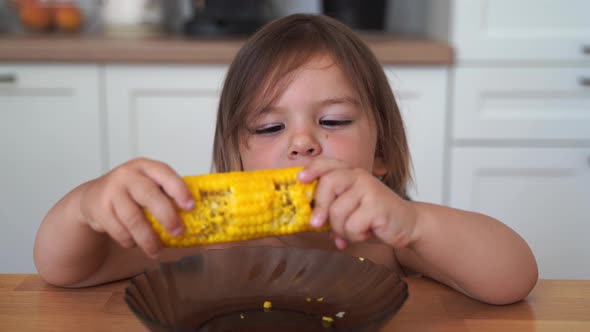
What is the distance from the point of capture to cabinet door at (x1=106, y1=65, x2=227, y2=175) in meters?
1.87

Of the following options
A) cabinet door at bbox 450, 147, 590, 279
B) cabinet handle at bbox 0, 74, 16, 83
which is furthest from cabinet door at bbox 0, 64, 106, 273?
cabinet door at bbox 450, 147, 590, 279

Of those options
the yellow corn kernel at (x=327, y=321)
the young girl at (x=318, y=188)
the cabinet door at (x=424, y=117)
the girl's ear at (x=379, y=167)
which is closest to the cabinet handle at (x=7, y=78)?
the young girl at (x=318, y=188)

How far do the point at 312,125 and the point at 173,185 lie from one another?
416 mm

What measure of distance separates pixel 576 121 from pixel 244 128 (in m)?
1.18

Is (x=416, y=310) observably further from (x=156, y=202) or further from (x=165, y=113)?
(x=165, y=113)

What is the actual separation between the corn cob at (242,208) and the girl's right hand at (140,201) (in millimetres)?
15

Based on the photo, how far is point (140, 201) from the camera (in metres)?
0.64

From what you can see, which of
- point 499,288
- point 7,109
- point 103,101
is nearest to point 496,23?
point 103,101

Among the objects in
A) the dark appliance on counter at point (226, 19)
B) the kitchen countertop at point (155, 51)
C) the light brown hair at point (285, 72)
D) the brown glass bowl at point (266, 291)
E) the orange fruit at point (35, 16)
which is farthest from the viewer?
the orange fruit at point (35, 16)

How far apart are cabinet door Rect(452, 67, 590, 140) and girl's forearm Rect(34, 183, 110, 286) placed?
1309mm

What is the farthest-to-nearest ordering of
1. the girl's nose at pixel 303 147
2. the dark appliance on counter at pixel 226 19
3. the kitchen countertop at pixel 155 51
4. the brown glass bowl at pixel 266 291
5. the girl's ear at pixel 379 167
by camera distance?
the dark appliance on counter at pixel 226 19 < the kitchen countertop at pixel 155 51 < the girl's ear at pixel 379 167 < the girl's nose at pixel 303 147 < the brown glass bowl at pixel 266 291

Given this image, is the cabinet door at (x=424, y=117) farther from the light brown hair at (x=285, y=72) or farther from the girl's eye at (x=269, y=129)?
the girl's eye at (x=269, y=129)

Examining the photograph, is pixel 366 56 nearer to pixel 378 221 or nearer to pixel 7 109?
pixel 378 221

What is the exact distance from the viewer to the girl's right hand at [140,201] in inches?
25.0
